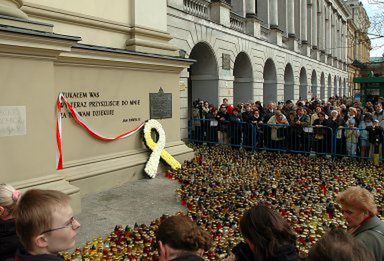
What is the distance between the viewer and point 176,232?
2.33 metres

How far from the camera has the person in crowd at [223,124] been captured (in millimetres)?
13977

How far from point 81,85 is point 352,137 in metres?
8.11

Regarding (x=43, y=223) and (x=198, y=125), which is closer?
(x=43, y=223)

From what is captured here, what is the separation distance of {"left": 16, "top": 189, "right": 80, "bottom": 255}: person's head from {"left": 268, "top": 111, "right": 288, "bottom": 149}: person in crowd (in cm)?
1131

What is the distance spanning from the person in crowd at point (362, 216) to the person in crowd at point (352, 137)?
893cm

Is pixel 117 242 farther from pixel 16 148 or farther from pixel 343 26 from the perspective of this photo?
pixel 343 26

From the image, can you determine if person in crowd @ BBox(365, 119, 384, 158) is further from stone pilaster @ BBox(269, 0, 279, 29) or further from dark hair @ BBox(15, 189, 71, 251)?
stone pilaster @ BBox(269, 0, 279, 29)

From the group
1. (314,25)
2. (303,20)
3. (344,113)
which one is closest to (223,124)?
(344,113)

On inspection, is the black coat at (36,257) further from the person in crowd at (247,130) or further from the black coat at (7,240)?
the person in crowd at (247,130)

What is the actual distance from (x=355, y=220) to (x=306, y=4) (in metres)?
36.0

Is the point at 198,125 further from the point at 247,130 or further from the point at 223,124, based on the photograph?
the point at 247,130

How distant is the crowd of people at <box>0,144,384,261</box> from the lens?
83.5 inches

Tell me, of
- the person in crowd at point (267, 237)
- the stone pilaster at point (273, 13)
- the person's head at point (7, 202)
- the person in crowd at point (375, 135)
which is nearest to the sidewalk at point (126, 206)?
the person's head at point (7, 202)

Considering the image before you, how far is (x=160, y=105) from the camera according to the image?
10.3m
